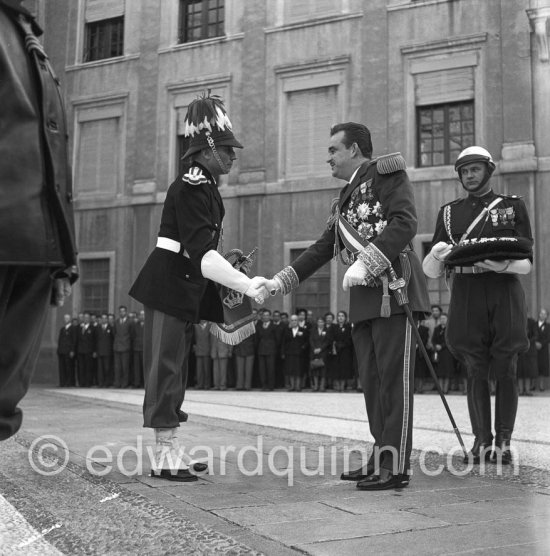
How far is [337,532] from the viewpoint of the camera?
297 cm

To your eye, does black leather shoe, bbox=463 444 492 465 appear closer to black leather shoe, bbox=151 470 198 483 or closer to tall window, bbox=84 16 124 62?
black leather shoe, bbox=151 470 198 483

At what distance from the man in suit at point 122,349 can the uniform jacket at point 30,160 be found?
1831 centimetres

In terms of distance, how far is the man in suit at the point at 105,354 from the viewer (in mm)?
20969

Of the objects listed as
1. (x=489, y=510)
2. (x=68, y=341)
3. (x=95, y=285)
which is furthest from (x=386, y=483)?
(x=95, y=285)

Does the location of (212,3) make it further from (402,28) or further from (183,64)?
(402,28)

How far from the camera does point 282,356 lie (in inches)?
726

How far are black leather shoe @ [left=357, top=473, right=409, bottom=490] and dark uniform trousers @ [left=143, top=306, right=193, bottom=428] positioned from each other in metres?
1.10

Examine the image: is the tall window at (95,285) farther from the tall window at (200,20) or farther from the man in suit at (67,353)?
the tall window at (200,20)

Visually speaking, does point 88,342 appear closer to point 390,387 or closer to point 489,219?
point 489,219

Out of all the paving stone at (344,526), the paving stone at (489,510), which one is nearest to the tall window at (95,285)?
the paving stone at (489,510)

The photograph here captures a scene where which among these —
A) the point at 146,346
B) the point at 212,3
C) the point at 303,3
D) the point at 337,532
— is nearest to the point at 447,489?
the point at 337,532

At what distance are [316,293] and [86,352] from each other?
21.4 feet

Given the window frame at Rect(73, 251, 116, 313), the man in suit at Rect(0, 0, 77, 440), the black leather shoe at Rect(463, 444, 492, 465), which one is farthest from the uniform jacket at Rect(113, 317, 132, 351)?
the man in suit at Rect(0, 0, 77, 440)

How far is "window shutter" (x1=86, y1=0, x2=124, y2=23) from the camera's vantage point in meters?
24.3
